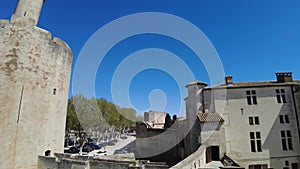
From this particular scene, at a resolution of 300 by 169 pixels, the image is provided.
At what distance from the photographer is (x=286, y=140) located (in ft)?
56.8

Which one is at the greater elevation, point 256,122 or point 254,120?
point 254,120

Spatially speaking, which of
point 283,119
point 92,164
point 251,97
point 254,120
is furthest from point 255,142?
point 92,164

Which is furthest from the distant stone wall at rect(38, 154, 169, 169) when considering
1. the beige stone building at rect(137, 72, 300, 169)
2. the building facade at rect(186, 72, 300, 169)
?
the building facade at rect(186, 72, 300, 169)

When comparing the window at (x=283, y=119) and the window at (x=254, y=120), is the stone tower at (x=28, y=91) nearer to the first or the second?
the window at (x=254, y=120)

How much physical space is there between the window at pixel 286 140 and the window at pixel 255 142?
2.18m

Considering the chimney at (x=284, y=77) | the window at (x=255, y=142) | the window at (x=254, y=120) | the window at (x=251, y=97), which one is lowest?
the window at (x=255, y=142)

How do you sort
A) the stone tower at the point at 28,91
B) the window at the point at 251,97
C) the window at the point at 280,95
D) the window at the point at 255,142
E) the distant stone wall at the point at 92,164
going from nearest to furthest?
1. the distant stone wall at the point at 92,164
2. the stone tower at the point at 28,91
3. the window at the point at 255,142
4. the window at the point at 280,95
5. the window at the point at 251,97

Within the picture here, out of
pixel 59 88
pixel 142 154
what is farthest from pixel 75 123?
pixel 59 88

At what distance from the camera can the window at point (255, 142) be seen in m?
17.2

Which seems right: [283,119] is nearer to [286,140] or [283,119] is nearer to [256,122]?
[286,140]

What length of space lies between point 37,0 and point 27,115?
33.8 ft

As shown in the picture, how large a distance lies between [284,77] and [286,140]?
21.0 feet

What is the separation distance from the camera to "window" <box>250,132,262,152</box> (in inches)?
679

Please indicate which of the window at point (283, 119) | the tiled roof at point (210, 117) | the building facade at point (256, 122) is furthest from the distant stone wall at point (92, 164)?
the window at point (283, 119)
